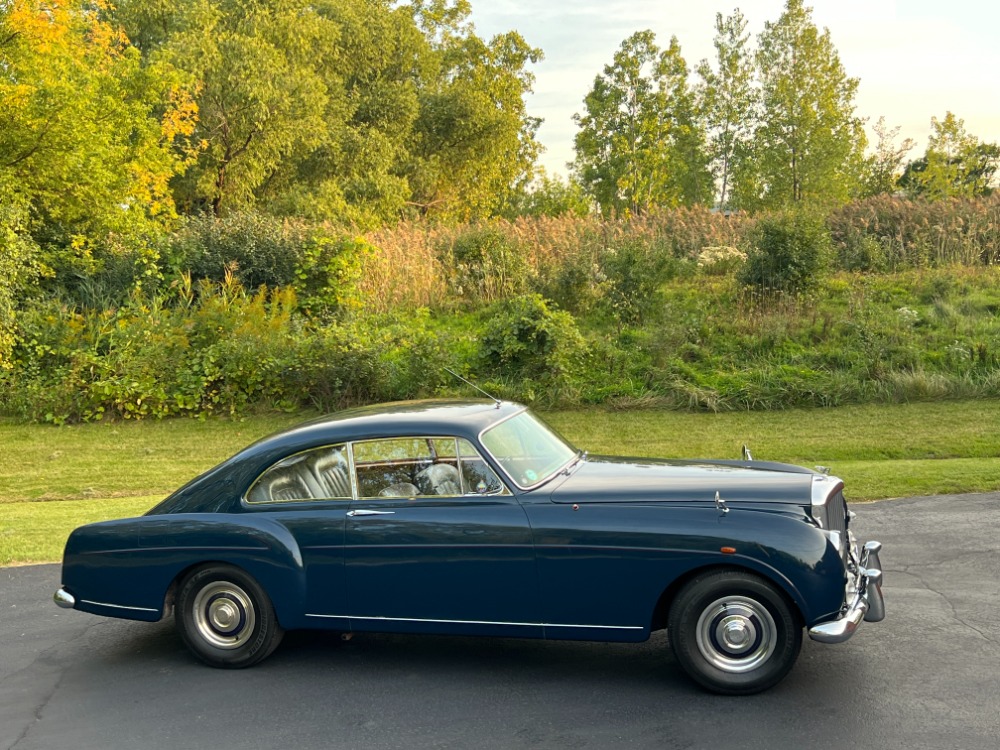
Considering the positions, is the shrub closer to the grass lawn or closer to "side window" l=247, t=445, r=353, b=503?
the grass lawn

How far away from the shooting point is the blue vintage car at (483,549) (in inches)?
201

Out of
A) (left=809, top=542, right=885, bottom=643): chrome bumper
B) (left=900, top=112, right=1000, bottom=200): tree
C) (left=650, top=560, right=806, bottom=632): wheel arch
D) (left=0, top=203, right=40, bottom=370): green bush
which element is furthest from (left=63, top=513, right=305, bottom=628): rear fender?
(left=900, top=112, right=1000, bottom=200): tree

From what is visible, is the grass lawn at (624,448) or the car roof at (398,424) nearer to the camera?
the car roof at (398,424)

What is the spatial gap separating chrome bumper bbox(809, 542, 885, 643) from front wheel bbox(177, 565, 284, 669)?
3128mm

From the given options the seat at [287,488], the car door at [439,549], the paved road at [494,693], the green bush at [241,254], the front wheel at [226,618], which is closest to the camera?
the paved road at [494,693]

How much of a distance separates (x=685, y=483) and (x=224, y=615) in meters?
2.87

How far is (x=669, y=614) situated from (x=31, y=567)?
607 centimetres

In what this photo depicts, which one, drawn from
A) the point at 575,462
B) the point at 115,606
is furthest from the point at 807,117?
the point at 115,606

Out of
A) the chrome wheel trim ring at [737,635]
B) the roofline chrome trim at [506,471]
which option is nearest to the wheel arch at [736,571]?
the chrome wheel trim ring at [737,635]

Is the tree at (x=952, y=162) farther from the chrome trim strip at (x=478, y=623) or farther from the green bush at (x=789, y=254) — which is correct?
the chrome trim strip at (x=478, y=623)

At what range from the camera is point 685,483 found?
5566 mm

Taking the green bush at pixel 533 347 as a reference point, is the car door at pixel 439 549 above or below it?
below

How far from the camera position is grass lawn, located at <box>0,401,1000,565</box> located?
10.8 meters

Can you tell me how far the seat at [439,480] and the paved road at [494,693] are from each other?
1.06 meters
